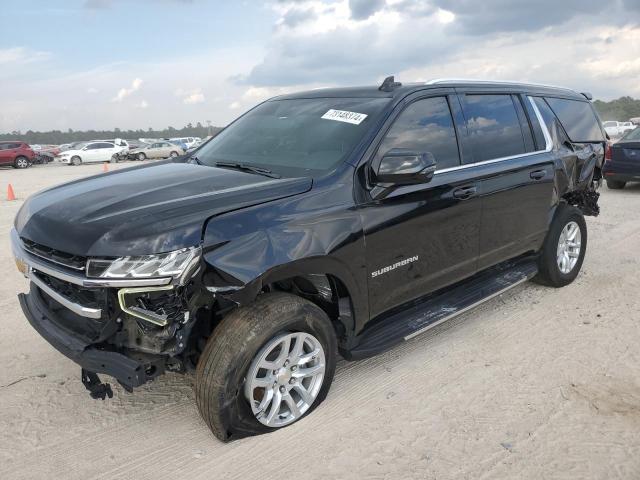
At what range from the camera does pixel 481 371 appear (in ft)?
11.8

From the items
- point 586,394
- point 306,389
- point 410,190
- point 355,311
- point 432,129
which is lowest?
point 586,394

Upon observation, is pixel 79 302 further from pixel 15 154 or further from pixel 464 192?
pixel 15 154

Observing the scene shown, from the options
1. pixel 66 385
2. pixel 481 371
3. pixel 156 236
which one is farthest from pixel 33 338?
pixel 481 371

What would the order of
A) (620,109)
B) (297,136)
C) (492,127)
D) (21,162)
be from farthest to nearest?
(620,109) → (21,162) → (492,127) → (297,136)

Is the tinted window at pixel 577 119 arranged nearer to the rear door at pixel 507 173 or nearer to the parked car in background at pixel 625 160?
the rear door at pixel 507 173

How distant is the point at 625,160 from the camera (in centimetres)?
1123

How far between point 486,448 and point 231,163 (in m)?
2.39

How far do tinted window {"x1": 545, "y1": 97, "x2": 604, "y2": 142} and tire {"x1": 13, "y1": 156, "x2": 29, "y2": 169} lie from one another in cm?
Answer: 3246

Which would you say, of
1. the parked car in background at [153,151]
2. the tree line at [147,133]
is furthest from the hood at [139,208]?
the tree line at [147,133]

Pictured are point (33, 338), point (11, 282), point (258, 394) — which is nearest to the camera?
point (258, 394)

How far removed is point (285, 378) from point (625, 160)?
1099cm

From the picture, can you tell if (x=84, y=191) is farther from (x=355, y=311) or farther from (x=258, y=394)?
(x=355, y=311)

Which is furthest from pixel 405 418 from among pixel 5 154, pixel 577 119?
pixel 5 154

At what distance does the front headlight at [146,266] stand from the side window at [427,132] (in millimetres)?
1511
